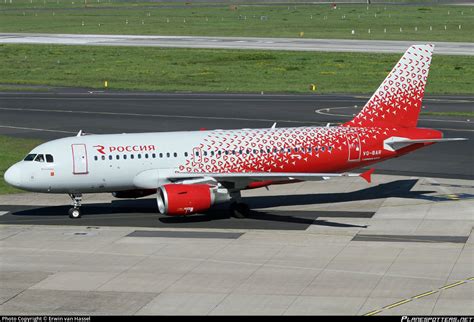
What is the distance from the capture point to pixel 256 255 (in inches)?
1747

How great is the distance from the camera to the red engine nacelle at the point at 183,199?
48.5 m

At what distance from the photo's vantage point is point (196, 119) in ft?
284

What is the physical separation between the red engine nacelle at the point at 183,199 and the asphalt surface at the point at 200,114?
2021 centimetres

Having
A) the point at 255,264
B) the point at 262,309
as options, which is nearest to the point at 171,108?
the point at 255,264

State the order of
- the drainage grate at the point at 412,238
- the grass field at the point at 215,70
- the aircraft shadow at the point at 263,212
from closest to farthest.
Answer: the drainage grate at the point at 412,238 → the aircraft shadow at the point at 263,212 → the grass field at the point at 215,70

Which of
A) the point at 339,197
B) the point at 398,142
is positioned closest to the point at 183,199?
the point at 339,197

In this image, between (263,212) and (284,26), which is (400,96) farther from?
(284,26)

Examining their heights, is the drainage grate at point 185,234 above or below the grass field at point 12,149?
below

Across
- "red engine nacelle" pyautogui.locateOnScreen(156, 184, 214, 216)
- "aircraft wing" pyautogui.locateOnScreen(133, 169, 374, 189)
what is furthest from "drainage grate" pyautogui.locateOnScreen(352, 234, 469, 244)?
"red engine nacelle" pyautogui.locateOnScreen(156, 184, 214, 216)

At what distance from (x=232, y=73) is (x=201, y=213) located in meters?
67.2

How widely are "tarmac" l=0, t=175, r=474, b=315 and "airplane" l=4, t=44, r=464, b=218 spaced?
1.93m

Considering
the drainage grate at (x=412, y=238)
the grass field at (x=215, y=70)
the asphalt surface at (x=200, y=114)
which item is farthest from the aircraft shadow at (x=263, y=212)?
the grass field at (x=215, y=70)

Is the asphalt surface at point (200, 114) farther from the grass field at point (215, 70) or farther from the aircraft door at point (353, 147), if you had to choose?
the aircraft door at point (353, 147)

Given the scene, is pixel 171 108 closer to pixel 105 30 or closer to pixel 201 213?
pixel 201 213
